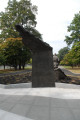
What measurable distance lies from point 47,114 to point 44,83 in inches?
151

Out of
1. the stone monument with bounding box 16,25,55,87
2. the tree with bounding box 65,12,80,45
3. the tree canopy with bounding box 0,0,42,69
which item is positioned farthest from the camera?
the tree canopy with bounding box 0,0,42,69

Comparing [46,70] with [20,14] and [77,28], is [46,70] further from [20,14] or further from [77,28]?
[20,14]

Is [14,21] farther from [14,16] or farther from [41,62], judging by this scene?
[41,62]

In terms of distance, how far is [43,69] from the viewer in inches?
277

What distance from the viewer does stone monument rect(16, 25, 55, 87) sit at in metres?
6.95

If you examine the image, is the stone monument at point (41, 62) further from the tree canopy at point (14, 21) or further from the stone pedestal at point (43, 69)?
the tree canopy at point (14, 21)

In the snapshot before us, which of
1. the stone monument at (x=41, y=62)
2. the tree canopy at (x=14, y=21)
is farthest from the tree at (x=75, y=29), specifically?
the stone monument at (x=41, y=62)

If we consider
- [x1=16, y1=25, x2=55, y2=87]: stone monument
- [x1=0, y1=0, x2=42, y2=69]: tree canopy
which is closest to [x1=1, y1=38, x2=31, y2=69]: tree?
[x1=0, y1=0, x2=42, y2=69]: tree canopy

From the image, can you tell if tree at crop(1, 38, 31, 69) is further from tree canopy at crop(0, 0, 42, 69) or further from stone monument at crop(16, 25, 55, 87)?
stone monument at crop(16, 25, 55, 87)

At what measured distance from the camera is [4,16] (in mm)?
27719

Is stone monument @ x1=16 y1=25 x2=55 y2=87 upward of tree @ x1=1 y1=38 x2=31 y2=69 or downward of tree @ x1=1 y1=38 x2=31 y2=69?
downward

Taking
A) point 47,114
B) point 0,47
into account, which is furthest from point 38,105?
point 0,47

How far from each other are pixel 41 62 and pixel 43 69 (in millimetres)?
490

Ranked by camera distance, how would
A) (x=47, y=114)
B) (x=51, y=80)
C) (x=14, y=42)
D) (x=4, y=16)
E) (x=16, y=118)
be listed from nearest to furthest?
(x=16, y=118), (x=47, y=114), (x=51, y=80), (x=14, y=42), (x=4, y=16)
